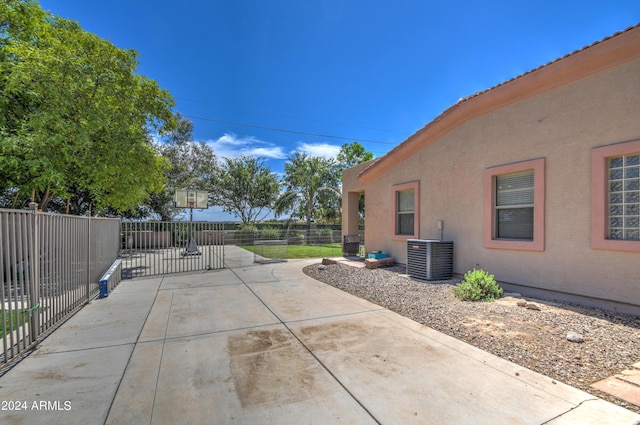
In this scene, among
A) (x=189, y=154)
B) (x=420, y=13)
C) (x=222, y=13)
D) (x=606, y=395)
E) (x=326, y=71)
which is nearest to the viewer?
(x=606, y=395)

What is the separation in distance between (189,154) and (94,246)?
22312 mm

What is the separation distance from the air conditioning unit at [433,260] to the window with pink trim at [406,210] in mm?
1304

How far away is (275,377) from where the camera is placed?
325 centimetres

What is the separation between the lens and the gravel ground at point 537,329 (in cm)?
339

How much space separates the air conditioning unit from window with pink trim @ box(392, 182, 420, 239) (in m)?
1.30

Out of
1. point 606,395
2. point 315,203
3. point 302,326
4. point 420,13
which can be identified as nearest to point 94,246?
point 302,326

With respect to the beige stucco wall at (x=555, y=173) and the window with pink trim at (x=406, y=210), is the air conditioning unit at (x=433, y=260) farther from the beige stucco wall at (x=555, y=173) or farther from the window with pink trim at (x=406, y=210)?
the window with pink trim at (x=406, y=210)

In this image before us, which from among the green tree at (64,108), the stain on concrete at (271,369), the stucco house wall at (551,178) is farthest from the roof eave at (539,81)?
the green tree at (64,108)

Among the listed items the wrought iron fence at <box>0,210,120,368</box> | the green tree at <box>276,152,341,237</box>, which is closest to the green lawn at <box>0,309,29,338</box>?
the wrought iron fence at <box>0,210,120,368</box>

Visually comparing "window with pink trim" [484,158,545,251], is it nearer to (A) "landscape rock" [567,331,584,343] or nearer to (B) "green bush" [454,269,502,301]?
(B) "green bush" [454,269,502,301]

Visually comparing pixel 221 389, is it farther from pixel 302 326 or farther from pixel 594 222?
pixel 594 222

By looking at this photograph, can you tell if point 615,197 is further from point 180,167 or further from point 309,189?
point 180,167

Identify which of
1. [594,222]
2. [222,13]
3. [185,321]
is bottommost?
[185,321]

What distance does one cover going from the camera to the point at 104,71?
948 cm
